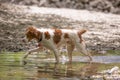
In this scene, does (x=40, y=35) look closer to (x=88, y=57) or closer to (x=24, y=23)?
(x=88, y=57)

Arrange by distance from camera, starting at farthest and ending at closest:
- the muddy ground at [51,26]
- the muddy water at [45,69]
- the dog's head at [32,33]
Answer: the muddy ground at [51,26]
the dog's head at [32,33]
the muddy water at [45,69]

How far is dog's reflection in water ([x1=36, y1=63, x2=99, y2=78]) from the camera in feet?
36.2

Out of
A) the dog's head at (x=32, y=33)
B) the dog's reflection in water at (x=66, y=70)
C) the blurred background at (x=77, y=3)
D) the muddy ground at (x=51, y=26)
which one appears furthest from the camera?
the blurred background at (x=77, y=3)

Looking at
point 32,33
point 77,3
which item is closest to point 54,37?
point 32,33

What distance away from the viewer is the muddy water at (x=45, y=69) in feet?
34.8

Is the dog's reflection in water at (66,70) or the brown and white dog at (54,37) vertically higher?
the brown and white dog at (54,37)

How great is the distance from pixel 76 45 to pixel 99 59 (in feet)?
4.44

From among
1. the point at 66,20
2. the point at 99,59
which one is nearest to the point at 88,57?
the point at 99,59

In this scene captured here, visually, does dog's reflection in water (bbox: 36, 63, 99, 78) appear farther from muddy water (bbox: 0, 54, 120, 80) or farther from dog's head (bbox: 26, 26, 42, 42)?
dog's head (bbox: 26, 26, 42, 42)

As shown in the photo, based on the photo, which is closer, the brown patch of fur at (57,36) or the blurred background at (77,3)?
the brown patch of fur at (57,36)

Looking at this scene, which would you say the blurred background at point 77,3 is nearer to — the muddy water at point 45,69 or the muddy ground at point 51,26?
the muddy ground at point 51,26

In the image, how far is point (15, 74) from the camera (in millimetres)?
10820

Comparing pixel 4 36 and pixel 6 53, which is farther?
pixel 4 36

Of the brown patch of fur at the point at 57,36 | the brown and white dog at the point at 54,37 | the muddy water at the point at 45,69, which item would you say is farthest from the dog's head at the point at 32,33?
the muddy water at the point at 45,69
